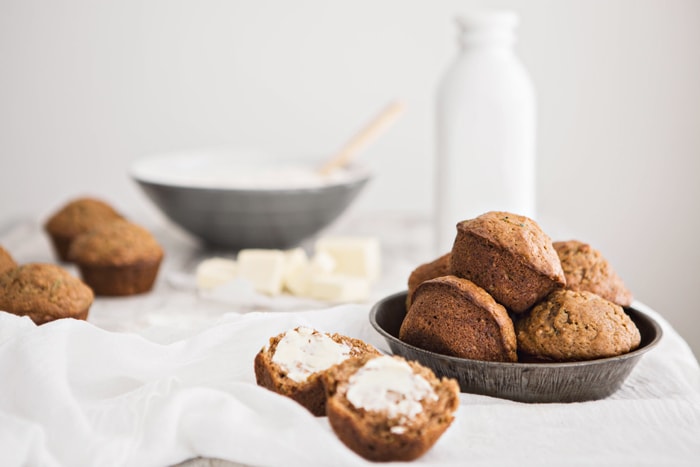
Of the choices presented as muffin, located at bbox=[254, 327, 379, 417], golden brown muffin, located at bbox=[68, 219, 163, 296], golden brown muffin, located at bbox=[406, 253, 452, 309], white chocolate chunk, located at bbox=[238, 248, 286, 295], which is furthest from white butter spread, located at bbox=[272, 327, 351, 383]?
golden brown muffin, located at bbox=[68, 219, 163, 296]

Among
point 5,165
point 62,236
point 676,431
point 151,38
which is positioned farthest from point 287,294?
point 5,165

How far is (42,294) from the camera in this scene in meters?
1.62

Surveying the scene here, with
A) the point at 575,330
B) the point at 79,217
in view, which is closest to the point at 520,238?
the point at 575,330

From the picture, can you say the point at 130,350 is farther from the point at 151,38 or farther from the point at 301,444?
the point at 151,38

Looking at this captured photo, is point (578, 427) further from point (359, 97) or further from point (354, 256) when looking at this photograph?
point (359, 97)

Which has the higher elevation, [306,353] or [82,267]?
[306,353]

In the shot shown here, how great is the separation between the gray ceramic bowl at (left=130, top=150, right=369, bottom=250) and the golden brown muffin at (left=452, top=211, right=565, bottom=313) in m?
0.99

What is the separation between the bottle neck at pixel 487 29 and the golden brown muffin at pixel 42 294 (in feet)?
3.61

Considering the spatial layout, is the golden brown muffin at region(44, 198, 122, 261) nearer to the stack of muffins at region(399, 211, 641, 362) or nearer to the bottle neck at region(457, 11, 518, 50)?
the bottle neck at region(457, 11, 518, 50)

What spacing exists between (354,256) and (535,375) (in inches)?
39.1

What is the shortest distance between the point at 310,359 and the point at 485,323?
272 millimetres

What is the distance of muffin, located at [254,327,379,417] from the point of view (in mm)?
1219

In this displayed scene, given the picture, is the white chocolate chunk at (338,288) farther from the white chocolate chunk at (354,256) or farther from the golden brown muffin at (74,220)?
the golden brown muffin at (74,220)

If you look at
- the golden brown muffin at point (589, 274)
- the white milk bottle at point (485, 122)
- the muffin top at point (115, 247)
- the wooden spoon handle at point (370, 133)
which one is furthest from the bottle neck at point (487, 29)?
the muffin top at point (115, 247)
